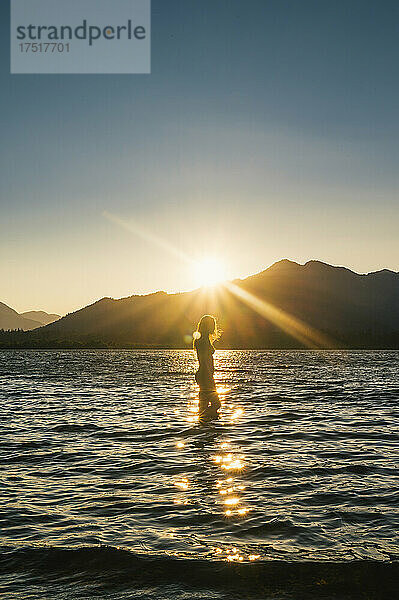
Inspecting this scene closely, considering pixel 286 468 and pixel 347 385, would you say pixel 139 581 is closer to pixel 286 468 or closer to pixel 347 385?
pixel 286 468

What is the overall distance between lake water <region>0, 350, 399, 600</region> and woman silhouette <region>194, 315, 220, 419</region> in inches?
67.1

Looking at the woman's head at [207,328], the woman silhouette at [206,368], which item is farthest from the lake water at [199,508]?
the woman's head at [207,328]

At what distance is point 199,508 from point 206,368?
10700 mm

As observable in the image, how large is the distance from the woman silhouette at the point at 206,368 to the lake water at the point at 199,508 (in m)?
1.71

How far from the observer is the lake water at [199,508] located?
589 centimetres

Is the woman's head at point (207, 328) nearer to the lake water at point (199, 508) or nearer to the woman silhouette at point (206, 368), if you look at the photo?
the woman silhouette at point (206, 368)

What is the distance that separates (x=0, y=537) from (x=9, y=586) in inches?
60.5

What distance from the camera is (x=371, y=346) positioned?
147m

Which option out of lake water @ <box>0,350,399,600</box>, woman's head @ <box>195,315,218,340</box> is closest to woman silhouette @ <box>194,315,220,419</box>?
woman's head @ <box>195,315,218,340</box>

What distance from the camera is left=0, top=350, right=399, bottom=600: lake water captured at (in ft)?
19.3

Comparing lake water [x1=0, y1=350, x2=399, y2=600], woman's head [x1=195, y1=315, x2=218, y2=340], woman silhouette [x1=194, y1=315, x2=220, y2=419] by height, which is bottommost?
lake water [x1=0, y1=350, x2=399, y2=600]

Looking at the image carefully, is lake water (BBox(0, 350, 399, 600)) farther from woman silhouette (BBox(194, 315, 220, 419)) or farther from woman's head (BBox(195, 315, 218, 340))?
woman's head (BBox(195, 315, 218, 340))

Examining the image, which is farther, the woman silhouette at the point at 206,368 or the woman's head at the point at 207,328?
the woman's head at the point at 207,328

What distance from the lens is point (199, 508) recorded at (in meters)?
8.30
